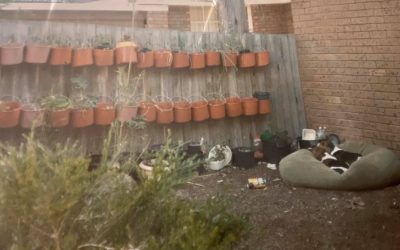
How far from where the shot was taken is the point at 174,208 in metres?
1.63

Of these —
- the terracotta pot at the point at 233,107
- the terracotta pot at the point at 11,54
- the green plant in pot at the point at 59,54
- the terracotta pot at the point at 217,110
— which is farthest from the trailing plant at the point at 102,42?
the terracotta pot at the point at 233,107

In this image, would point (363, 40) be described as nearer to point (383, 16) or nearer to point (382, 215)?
point (383, 16)

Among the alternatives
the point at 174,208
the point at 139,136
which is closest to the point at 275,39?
the point at 139,136

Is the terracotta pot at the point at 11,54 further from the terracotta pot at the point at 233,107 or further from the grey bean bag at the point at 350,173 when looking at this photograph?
the grey bean bag at the point at 350,173

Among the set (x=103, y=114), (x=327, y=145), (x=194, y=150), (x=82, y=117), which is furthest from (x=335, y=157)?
(x=82, y=117)

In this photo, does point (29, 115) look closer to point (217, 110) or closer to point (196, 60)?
point (196, 60)

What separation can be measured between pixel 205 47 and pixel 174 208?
4.17 metres

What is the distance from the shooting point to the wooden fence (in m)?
4.48

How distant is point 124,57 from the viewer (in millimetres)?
4703

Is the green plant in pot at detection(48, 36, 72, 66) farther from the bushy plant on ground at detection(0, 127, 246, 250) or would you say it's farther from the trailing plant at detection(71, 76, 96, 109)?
the bushy plant on ground at detection(0, 127, 246, 250)

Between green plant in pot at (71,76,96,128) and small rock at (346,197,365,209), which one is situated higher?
green plant in pot at (71,76,96,128)

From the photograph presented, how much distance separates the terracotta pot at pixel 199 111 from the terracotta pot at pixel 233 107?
35 cm

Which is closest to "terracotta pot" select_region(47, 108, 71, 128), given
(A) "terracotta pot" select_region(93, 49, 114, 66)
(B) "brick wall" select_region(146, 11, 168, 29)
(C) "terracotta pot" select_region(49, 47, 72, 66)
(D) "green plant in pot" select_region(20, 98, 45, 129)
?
(D) "green plant in pot" select_region(20, 98, 45, 129)

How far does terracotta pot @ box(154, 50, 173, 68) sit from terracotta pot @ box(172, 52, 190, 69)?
97 millimetres
